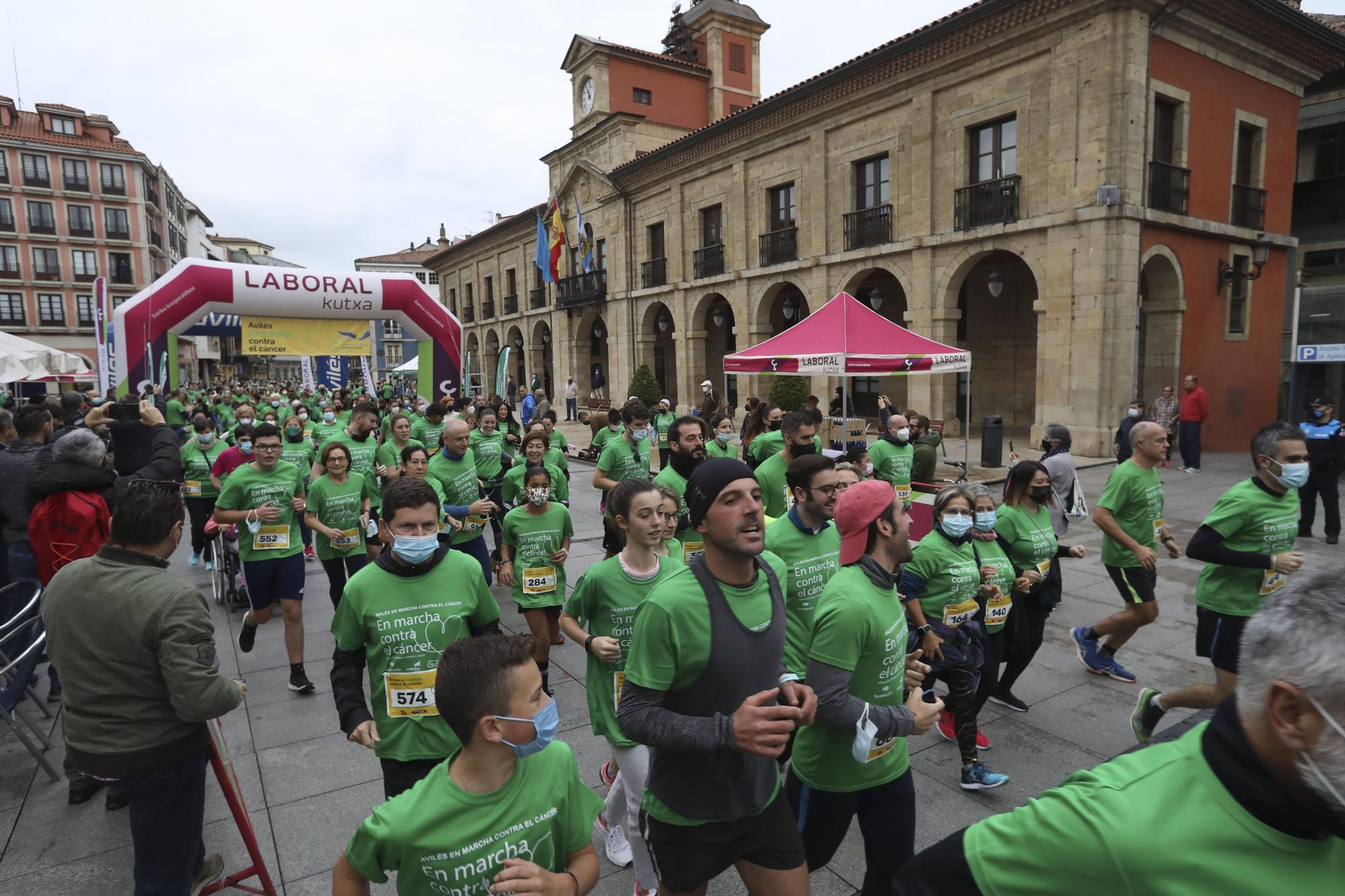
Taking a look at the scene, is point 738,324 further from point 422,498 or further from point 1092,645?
point 422,498

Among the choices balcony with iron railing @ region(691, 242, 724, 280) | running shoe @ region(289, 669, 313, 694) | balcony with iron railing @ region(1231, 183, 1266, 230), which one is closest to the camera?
running shoe @ region(289, 669, 313, 694)

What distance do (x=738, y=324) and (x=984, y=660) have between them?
20.6 metres

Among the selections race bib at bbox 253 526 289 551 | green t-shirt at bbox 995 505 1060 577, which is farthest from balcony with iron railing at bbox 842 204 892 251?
race bib at bbox 253 526 289 551

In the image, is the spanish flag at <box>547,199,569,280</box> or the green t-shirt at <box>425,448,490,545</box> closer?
the green t-shirt at <box>425,448,490,545</box>

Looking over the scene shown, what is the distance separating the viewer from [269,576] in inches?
221

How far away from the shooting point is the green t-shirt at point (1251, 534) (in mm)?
4273

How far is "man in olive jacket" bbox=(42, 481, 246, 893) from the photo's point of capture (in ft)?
8.87

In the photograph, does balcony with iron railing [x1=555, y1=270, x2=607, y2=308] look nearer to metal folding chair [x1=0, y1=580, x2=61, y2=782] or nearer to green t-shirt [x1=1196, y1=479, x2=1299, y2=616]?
metal folding chair [x1=0, y1=580, x2=61, y2=782]

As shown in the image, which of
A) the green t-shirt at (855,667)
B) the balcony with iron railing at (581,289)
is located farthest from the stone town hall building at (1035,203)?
the green t-shirt at (855,667)

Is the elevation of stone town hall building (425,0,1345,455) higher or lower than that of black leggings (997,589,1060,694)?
higher

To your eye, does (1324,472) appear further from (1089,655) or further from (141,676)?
(141,676)

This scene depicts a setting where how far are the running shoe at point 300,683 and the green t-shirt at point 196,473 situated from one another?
12.9ft

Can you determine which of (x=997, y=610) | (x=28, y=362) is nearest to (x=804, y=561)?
(x=997, y=610)

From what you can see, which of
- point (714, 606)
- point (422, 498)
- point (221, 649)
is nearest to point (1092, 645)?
point (714, 606)
